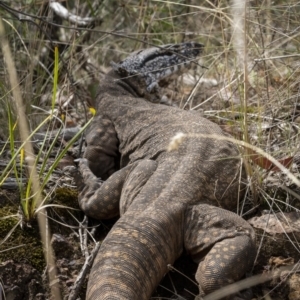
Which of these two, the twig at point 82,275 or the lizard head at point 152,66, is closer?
the twig at point 82,275

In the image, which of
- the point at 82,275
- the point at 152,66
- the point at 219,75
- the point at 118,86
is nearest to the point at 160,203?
the point at 82,275

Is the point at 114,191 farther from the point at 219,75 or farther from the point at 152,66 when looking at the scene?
the point at 152,66

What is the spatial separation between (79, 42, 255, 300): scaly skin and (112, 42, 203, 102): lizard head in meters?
0.67

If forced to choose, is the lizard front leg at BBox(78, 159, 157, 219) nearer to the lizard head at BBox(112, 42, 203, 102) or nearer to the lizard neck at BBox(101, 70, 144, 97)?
the lizard neck at BBox(101, 70, 144, 97)

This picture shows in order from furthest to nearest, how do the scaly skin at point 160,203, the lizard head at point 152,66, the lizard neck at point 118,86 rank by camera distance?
1. the lizard head at point 152,66
2. the lizard neck at point 118,86
3. the scaly skin at point 160,203

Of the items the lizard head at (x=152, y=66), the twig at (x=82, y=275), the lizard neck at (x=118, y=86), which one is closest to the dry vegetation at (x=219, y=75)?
the lizard head at (x=152, y=66)

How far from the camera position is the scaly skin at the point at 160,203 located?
4289 millimetres

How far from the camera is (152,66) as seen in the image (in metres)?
6.90

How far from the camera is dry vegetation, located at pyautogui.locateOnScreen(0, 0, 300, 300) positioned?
486cm

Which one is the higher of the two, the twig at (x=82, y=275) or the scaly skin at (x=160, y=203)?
the scaly skin at (x=160, y=203)

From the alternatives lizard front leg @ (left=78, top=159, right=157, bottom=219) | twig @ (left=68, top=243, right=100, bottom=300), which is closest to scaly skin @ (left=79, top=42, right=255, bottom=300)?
lizard front leg @ (left=78, top=159, right=157, bottom=219)

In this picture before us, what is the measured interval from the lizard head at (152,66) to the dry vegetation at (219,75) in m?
0.19

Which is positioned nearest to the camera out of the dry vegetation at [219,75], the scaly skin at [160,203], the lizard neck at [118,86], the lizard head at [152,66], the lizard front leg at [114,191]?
the scaly skin at [160,203]

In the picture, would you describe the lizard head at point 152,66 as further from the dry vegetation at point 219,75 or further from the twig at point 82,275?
the twig at point 82,275
